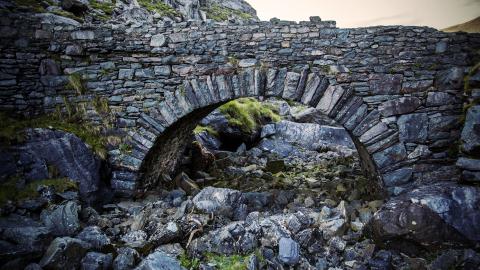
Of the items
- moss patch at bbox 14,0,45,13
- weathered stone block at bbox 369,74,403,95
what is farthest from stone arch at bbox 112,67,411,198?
moss patch at bbox 14,0,45,13

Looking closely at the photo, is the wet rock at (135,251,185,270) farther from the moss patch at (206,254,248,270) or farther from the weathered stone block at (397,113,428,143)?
the weathered stone block at (397,113,428,143)

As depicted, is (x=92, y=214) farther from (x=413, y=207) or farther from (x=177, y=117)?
(x=413, y=207)

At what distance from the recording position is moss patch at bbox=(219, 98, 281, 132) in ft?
45.7

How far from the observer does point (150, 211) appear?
6.04m

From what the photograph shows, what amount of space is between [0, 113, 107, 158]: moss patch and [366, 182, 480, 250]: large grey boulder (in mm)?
5881

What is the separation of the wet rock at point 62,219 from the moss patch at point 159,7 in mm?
12572

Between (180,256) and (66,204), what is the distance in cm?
229

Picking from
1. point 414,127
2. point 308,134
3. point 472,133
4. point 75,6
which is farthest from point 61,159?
point 308,134

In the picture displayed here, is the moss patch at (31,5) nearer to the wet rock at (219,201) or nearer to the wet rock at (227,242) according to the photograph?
the wet rock at (219,201)

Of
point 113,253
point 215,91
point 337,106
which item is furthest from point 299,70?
point 113,253

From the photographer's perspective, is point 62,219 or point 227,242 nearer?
point 227,242

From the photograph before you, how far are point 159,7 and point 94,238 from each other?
14.6 m

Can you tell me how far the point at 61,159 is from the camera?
6.11 meters

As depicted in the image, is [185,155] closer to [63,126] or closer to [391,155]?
[63,126]
